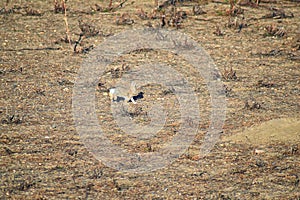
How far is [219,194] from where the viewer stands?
16.4ft

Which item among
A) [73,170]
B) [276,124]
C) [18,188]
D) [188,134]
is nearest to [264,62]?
[276,124]

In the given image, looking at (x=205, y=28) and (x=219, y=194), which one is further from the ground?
(x=205, y=28)

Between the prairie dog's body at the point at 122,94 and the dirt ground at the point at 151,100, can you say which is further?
the prairie dog's body at the point at 122,94

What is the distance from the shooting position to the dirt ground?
16.8 ft

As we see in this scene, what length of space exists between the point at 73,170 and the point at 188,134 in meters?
1.57

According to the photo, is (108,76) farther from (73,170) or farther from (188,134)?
(73,170)

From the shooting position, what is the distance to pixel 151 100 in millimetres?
6996

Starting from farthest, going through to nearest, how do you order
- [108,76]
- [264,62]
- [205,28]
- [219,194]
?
1. [205,28]
2. [264,62]
3. [108,76]
4. [219,194]

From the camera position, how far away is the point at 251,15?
10.3 m

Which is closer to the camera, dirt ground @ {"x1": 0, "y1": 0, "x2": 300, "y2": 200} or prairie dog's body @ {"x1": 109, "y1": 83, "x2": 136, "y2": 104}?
dirt ground @ {"x1": 0, "y1": 0, "x2": 300, "y2": 200}

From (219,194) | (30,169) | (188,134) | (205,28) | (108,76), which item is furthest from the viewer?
(205,28)

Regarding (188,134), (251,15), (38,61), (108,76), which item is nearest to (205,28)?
(251,15)

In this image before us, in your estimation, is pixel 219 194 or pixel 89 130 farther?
pixel 89 130

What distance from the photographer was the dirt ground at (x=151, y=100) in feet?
16.8
